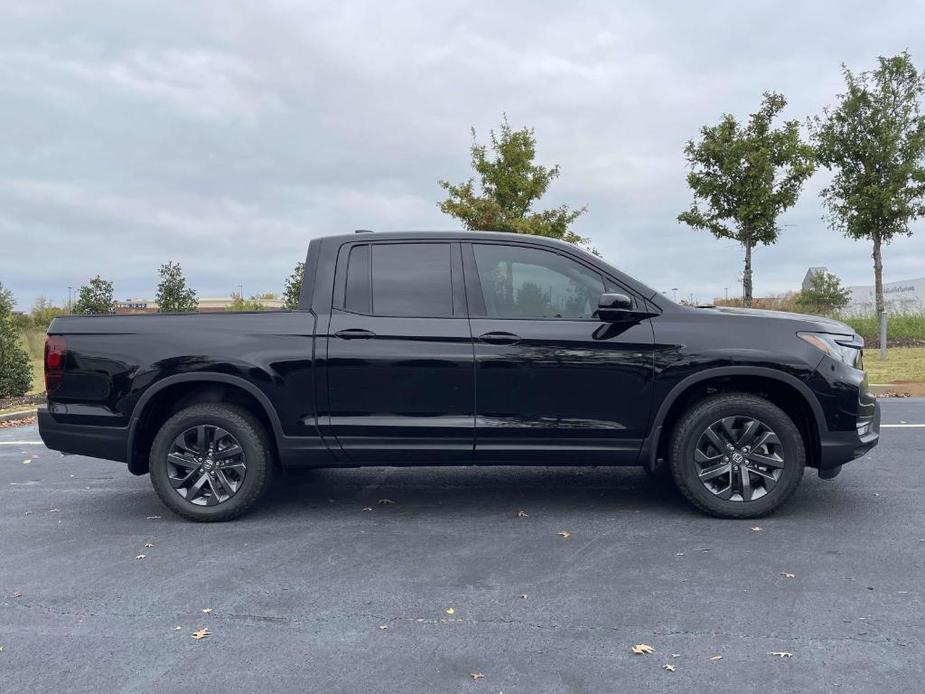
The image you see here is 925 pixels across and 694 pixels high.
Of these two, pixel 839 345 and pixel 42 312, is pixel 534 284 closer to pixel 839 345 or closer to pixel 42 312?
pixel 839 345

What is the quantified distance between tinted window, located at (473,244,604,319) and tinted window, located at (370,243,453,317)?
0.26m

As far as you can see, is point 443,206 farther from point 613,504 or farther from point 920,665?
point 920,665

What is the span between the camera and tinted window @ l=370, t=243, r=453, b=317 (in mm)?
4898

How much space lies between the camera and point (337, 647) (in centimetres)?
302

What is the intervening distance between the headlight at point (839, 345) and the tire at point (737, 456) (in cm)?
50

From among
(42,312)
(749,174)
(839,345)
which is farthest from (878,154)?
(42,312)

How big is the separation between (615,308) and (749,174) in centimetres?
1687

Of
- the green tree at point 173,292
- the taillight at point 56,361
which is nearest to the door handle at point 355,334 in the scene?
the taillight at point 56,361

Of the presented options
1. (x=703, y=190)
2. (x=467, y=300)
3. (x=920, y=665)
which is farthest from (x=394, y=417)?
(x=703, y=190)

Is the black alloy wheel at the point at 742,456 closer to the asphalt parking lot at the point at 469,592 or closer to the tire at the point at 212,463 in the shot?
the asphalt parking lot at the point at 469,592

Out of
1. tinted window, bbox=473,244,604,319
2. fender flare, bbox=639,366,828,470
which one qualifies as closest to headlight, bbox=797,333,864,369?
fender flare, bbox=639,366,828,470

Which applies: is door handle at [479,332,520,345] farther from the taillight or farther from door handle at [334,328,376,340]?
the taillight

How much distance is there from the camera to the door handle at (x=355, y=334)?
4797 mm

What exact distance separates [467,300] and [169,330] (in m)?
2.04
